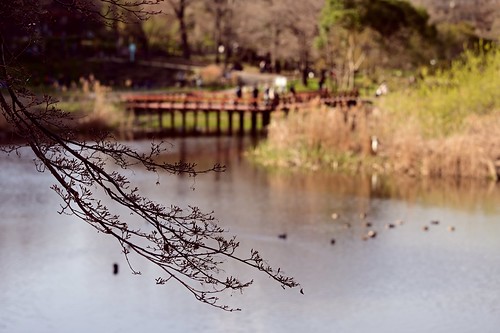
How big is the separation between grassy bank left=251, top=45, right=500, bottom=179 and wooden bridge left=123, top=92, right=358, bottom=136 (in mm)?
8454

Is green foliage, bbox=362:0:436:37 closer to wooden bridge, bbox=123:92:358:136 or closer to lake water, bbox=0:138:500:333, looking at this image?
wooden bridge, bbox=123:92:358:136

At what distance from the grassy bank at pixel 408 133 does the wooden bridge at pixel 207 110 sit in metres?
8.45

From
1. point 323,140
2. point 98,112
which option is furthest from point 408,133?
point 98,112

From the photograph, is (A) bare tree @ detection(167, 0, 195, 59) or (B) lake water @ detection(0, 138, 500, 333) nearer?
(B) lake water @ detection(0, 138, 500, 333)

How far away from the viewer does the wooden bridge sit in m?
49.4

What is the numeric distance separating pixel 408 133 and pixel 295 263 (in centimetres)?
1369

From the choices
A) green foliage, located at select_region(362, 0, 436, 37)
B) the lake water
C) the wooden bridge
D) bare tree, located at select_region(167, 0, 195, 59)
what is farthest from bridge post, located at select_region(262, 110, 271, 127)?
bare tree, located at select_region(167, 0, 195, 59)

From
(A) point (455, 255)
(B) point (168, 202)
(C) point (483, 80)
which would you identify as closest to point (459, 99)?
(C) point (483, 80)

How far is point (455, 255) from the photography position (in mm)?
23688

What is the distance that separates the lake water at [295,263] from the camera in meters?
18.9

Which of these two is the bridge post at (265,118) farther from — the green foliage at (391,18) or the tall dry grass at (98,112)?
the green foliage at (391,18)

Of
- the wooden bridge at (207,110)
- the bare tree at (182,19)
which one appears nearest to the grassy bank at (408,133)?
the wooden bridge at (207,110)

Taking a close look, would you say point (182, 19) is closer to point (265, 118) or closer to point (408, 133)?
point (265, 118)

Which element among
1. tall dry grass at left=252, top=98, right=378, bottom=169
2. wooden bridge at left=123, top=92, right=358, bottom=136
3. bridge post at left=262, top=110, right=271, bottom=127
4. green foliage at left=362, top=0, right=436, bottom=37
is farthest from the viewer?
green foliage at left=362, top=0, right=436, bottom=37
